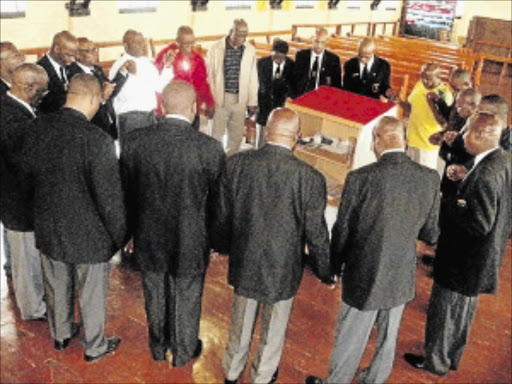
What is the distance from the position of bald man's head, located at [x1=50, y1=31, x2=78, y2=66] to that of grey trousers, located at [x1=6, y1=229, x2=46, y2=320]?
186cm

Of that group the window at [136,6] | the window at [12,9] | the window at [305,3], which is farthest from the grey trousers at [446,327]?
the window at [305,3]

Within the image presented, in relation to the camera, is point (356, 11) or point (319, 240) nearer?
point (319, 240)

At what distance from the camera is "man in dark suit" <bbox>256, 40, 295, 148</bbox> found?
6.64 meters

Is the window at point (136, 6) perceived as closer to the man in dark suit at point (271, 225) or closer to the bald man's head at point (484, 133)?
the man in dark suit at point (271, 225)

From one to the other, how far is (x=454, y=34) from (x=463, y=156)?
763 inches

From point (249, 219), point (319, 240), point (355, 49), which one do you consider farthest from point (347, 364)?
point (355, 49)

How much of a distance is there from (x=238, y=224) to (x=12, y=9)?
9513mm

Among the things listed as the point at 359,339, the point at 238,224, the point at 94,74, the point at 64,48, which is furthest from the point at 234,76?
the point at 359,339

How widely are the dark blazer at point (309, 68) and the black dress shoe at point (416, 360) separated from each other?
3704mm

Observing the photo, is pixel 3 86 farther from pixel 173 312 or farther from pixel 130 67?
pixel 173 312

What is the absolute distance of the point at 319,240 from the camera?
311 centimetres

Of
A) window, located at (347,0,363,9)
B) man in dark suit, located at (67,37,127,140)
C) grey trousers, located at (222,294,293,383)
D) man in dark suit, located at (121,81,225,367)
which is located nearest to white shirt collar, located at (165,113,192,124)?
man in dark suit, located at (121,81,225,367)

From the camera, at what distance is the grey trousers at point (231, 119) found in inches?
264

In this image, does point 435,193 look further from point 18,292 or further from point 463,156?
point 18,292
